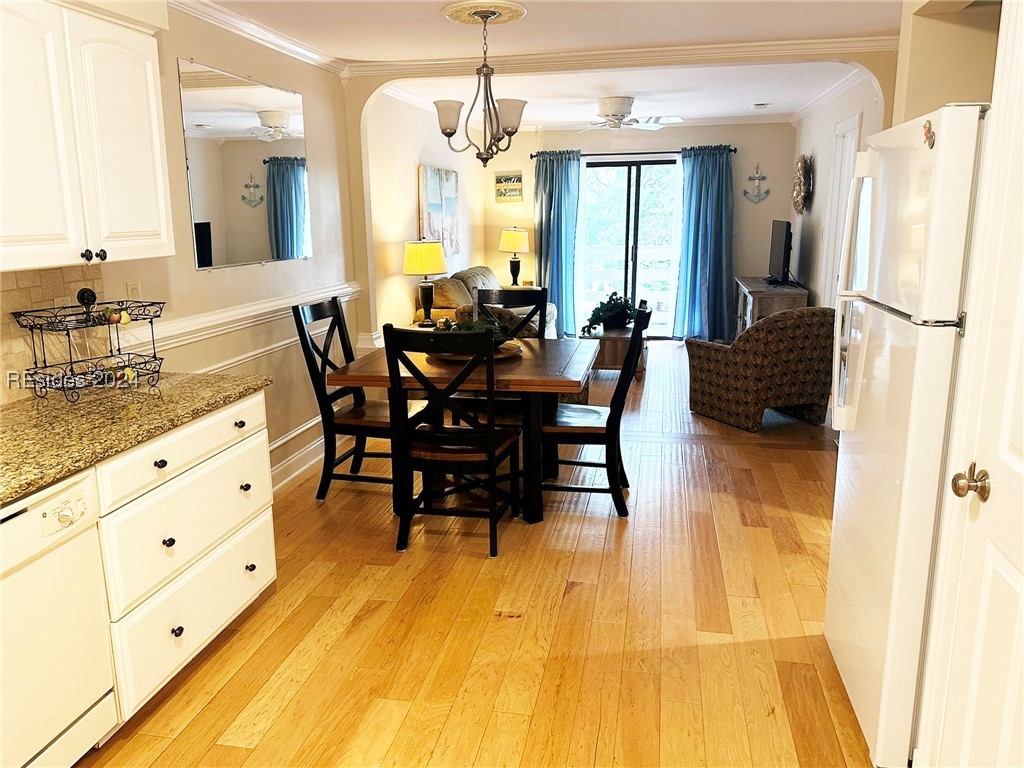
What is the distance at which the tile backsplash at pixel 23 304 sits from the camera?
2.45 m


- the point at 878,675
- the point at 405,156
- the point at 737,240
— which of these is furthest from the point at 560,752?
the point at 737,240

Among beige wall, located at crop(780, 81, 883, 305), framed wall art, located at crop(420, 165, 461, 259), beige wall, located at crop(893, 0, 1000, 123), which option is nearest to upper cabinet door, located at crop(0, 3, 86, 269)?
beige wall, located at crop(893, 0, 1000, 123)

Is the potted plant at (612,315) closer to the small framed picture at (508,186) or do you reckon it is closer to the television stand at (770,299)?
the television stand at (770,299)

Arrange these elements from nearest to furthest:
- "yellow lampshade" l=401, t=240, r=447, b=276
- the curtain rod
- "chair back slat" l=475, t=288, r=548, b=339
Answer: "chair back slat" l=475, t=288, r=548, b=339, "yellow lampshade" l=401, t=240, r=447, b=276, the curtain rod

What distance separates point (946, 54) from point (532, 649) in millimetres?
2276

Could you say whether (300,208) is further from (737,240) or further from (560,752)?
(737,240)

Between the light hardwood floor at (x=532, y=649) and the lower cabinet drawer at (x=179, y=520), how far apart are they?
17.1 inches

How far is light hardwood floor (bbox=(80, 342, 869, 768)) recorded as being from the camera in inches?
84.5

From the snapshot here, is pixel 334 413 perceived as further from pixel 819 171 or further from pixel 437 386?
pixel 819 171

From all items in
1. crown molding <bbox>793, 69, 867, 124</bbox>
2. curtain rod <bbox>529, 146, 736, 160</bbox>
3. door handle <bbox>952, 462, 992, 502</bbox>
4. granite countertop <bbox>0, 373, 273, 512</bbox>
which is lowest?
granite countertop <bbox>0, 373, 273, 512</bbox>

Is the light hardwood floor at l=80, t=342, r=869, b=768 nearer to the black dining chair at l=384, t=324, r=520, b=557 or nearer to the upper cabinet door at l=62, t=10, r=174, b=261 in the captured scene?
the black dining chair at l=384, t=324, r=520, b=557

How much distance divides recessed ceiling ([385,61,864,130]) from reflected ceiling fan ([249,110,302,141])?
4.26 ft

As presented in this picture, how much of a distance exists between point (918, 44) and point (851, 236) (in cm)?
60

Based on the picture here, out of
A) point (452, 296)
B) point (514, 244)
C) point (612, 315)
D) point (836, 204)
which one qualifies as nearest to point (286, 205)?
point (452, 296)
